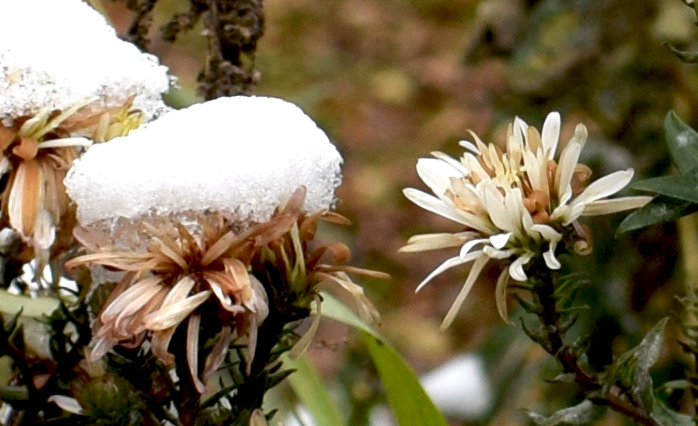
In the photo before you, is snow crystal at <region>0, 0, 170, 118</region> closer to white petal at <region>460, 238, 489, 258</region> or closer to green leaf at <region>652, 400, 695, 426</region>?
white petal at <region>460, 238, 489, 258</region>

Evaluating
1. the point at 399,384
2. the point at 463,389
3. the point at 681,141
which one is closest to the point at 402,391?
the point at 399,384

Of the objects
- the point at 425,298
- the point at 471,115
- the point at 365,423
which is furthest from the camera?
the point at 425,298

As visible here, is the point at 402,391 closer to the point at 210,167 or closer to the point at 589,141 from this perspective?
the point at 210,167

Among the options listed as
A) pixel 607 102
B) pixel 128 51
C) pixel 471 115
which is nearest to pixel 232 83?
pixel 128 51

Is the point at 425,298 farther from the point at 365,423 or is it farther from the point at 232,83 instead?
the point at 232,83

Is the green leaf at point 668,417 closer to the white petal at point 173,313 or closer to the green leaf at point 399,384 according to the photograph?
the green leaf at point 399,384

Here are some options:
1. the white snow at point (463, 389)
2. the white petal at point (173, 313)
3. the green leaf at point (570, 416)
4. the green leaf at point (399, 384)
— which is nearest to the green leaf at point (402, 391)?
Answer: the green leaf at point (399, 384)
